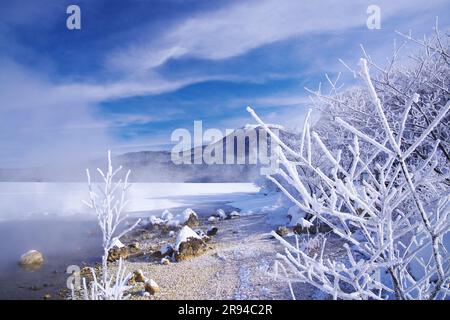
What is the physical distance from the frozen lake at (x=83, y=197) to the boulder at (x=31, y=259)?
145 cm

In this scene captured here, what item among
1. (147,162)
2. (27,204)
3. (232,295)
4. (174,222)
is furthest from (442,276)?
(27,204)


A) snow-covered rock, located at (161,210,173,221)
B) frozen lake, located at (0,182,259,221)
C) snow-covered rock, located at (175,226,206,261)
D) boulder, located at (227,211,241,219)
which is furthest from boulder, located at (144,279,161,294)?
boulder, located at (227,211,241,219)

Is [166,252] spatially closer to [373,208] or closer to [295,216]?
[295,216]

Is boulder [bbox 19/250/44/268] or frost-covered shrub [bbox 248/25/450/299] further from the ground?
frost-covered shrub [bbox 248/25/450/299]

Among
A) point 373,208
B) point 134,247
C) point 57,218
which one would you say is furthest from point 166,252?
point 373,208

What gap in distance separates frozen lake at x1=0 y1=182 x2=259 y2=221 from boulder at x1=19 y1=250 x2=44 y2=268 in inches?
57.1

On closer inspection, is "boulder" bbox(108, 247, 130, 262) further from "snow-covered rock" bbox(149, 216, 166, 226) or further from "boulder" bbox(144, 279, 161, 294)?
"snow-covered rock" bbox(149, 216, 166, 226)

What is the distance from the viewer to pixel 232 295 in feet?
12.4

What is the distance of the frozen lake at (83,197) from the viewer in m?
9.99

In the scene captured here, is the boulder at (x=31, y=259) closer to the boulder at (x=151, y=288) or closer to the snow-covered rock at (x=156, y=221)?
the boulder at (x=151, y=288)

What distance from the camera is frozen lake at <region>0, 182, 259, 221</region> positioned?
9.99 metres

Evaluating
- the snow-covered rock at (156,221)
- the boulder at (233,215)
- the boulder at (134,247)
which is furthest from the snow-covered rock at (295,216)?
the snow-covered rock at (156,221)

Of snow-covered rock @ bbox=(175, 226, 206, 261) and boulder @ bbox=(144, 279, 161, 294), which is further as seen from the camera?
snow-covered rock @ bbox=(175, 226, 206, 261)
